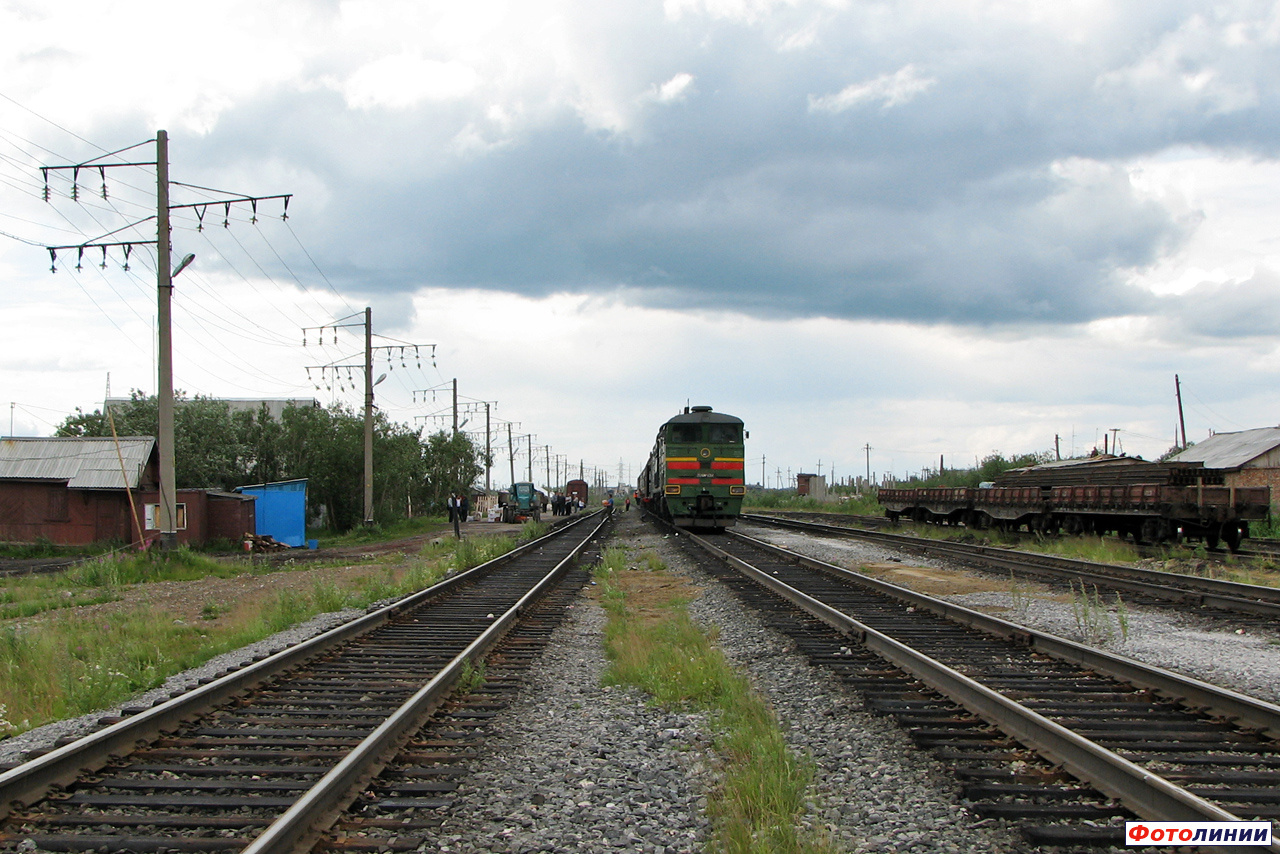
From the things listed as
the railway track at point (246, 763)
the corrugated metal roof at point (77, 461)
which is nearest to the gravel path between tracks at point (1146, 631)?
the railway track at point (246, 763)

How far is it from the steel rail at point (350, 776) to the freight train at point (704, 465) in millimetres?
21002

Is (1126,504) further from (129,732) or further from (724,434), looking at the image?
(129,732)

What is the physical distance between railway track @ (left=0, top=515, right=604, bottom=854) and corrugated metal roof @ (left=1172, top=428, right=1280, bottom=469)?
35.7 m

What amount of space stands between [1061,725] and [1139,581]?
932 cm

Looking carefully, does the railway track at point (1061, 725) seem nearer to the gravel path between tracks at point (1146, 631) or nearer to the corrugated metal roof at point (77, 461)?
the gravel path between tracks at point (1146, 631)

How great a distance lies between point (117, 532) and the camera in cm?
2666

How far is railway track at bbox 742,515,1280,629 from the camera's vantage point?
11.0 metres

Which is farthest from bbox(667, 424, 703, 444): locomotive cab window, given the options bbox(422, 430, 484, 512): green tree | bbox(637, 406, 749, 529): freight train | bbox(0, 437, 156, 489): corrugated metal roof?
bbox(422, 430, 484, 512): green tree

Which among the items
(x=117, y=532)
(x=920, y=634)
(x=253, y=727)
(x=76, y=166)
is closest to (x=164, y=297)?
(x=76, y=166)

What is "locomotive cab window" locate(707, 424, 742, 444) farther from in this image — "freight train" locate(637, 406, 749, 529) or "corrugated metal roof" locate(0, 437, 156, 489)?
"corrugated metal roof" locate(0, 437, 156, 489)

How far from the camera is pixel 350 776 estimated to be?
461cm

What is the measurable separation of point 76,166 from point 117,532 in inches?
494

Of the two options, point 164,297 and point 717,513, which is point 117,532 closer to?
point 164,297

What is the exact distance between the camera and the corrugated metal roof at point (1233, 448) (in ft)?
114
